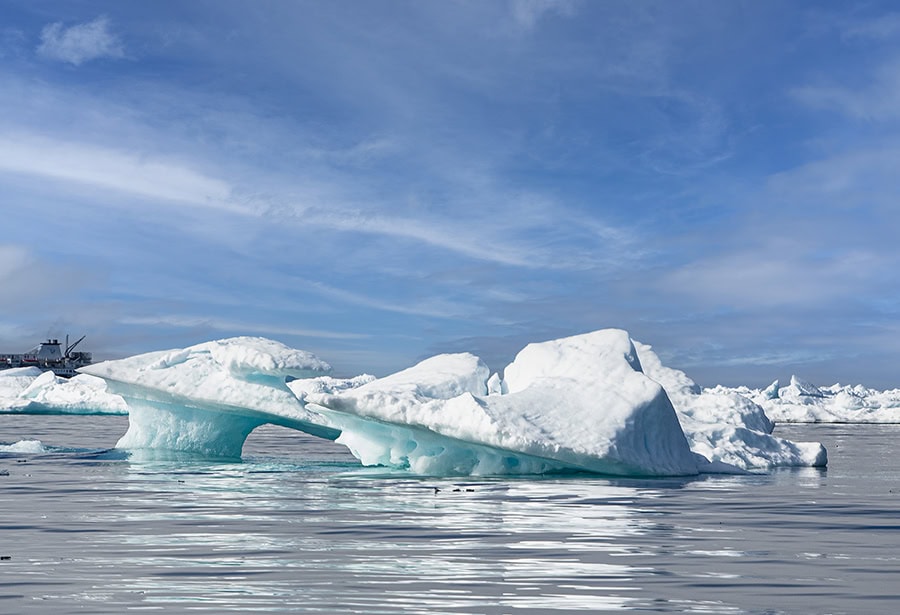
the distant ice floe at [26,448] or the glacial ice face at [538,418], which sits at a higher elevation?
the glacial ice face at [538,418]

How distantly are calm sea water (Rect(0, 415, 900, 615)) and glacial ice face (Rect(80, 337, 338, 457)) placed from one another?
3.70 m

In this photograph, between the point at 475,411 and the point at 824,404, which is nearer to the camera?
the point at 475,411

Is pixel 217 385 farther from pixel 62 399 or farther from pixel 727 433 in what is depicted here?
pixel 62 399

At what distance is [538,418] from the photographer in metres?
14.9

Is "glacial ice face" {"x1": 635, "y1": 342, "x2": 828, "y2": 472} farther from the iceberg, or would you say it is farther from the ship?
the ship

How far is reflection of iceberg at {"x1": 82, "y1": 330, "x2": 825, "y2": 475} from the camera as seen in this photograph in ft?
48.6

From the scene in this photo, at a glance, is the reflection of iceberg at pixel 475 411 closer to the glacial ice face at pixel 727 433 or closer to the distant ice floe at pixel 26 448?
the glacial ice face at pixel 727 433

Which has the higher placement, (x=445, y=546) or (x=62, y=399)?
(x=62, y=399)

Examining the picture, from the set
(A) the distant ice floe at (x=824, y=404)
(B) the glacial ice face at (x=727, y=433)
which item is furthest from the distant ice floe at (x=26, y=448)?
(A) the distant ice floe at (x=824, y=404)

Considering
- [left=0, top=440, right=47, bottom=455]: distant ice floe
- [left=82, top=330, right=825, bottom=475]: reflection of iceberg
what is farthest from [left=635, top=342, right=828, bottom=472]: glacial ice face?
[left=0, top=440, right=47, bottom=455]: distant ice floe

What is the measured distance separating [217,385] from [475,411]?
6.82m

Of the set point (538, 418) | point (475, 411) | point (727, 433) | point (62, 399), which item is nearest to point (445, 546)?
point (475, 411)

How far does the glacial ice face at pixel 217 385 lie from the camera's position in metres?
18.2

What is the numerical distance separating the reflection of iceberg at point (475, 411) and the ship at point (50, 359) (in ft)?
254
